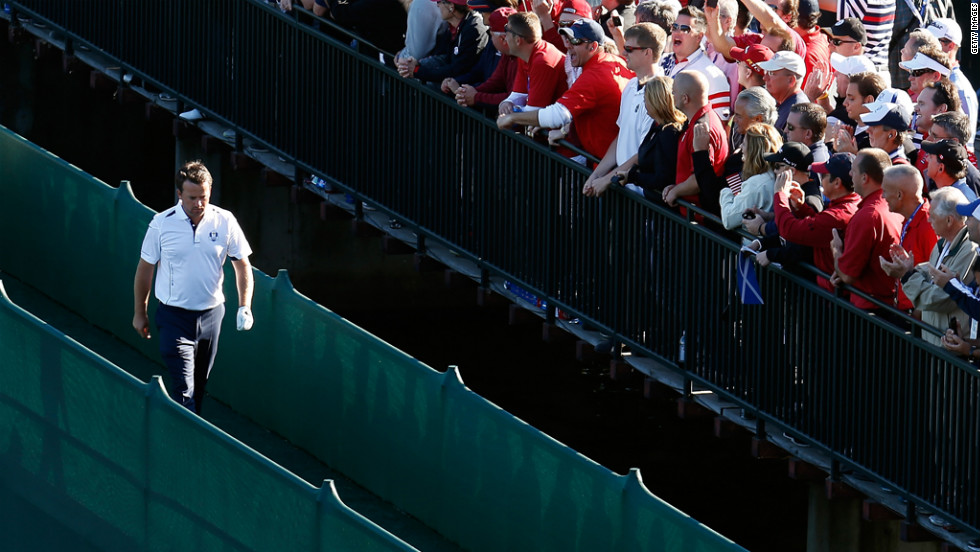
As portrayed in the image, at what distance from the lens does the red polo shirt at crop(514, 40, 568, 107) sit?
37.3 feet

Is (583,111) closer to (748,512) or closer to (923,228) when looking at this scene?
(923,228)

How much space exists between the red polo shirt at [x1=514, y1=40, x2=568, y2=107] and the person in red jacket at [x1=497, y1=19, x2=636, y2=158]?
0.17 metres

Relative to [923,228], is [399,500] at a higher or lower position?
lower

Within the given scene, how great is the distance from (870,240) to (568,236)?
2.76 m

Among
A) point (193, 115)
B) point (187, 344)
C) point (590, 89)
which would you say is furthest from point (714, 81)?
point (193, 115)

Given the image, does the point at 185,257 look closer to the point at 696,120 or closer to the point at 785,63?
the point at 696,120

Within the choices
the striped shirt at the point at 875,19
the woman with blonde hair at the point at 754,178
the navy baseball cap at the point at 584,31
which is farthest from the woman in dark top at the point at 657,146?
the striped shirt at the point at 875,19

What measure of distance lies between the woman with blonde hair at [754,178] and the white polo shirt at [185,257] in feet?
10.4

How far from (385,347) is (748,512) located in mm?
6210

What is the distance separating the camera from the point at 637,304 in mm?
11180

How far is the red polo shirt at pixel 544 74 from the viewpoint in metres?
11.4

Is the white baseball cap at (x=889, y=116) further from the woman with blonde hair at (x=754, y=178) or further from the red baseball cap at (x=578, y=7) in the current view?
the red baseball cap at (x=578, y=7)

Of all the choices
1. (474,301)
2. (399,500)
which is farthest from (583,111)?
(474,301)

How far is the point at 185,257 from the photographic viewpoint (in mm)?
10195
